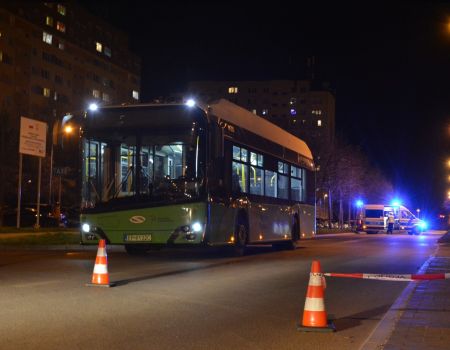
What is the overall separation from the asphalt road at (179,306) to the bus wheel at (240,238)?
6.11ft

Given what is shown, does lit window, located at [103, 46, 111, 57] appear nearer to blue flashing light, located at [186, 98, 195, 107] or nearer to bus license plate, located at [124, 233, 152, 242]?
blue flashing light, located at [186, 98, 195, 107]

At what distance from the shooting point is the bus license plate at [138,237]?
16.1m

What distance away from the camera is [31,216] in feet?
148

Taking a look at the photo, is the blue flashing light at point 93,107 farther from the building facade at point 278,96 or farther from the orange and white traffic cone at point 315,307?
the building facade at point 278,96

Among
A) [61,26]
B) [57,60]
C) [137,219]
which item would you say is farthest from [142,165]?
[61,26]

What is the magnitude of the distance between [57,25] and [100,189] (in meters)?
85.5

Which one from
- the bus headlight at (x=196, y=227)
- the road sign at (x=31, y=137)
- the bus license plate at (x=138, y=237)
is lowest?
the bus license plate at (x=138, y=237)

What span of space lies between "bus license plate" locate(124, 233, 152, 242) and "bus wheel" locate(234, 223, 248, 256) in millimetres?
2929

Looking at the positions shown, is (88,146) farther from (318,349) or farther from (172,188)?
(318,349)

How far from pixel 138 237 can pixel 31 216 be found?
30892 mm

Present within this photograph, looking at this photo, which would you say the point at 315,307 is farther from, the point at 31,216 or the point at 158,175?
the point at 31,216

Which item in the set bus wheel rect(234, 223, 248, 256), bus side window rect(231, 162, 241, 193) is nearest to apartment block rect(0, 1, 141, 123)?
bus wheel rect(234, 223, 248, 256)

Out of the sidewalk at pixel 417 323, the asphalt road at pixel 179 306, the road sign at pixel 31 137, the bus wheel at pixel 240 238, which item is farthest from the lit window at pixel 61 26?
the sidewalk at pixel 417 323

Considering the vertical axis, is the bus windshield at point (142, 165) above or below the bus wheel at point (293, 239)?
above
